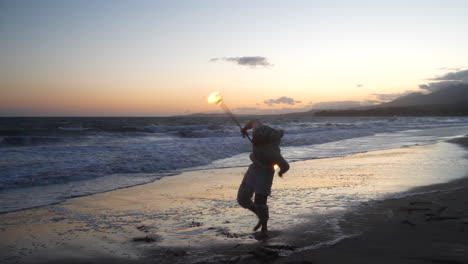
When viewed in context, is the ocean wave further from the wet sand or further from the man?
the man

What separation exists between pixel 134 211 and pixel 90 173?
516cm

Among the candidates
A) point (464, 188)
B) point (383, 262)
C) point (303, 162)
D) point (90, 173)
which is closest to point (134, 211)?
point (383, 262)

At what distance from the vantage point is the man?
511 centimetres

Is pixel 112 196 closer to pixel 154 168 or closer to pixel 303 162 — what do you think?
pixel 154 168

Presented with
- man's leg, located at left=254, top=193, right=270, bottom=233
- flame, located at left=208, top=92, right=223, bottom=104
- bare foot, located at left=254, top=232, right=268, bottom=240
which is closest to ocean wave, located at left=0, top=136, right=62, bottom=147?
flame, located at left=208, top=92, right=223, bottom=104

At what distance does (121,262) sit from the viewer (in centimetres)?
425

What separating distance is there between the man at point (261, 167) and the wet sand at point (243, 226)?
0.41m

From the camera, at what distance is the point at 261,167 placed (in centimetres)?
527

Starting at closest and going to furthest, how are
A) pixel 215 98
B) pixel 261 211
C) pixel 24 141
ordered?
pixel 261 211, pixel 215 98, pixel 24 141

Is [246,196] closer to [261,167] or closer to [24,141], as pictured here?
[261,167]

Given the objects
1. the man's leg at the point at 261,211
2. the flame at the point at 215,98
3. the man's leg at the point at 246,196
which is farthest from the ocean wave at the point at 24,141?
the man's leg at the point at 261,211

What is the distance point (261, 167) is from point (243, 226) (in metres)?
1.02

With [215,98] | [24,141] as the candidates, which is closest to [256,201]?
[215,98]

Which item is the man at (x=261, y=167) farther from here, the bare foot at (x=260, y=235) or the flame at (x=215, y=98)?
the flame at (x=215, y=98)
